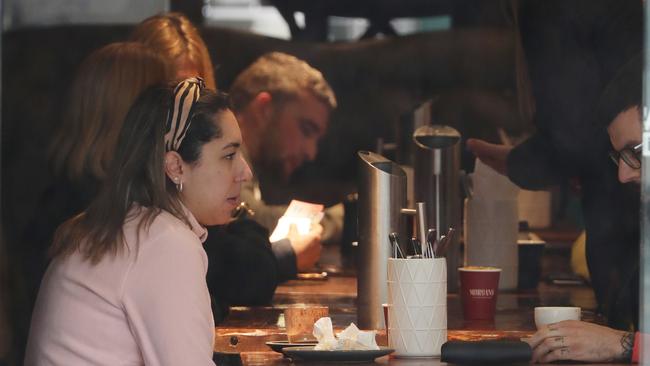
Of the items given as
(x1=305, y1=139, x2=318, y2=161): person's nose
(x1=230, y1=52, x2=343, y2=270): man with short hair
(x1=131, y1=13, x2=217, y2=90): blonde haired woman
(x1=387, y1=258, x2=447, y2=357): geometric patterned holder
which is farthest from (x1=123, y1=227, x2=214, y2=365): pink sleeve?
(x1=305, y1=139, x2=318, y2=161): person's nose

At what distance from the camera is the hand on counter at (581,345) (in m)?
2.37

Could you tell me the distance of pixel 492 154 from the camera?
3.80m

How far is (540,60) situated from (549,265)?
0.77 m

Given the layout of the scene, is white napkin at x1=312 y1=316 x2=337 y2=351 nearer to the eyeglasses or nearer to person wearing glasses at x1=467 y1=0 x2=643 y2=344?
the eyeglasses

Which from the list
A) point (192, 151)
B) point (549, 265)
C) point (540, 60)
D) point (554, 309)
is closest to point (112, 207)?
point (192, 151)

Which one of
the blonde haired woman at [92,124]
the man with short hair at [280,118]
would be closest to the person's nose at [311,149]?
the man with short hair at [280,118]

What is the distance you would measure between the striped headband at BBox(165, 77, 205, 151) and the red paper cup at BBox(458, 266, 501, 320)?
0.86 meters

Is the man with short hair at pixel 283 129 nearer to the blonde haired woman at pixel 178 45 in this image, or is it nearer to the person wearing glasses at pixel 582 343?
the blonde haired woman at pixel 178 45

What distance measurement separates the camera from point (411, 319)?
2.43 meters

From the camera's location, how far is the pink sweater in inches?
86.7

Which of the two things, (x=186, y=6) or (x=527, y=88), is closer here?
(x=527, y=88)

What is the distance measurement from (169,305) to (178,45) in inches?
68.6

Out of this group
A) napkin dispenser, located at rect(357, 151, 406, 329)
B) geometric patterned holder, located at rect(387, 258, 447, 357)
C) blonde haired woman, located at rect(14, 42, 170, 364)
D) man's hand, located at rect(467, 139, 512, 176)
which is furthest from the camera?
man's hand, located at rect(467, 139, 512, 176)

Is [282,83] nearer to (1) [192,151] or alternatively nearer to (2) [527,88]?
(2) [527,88]
